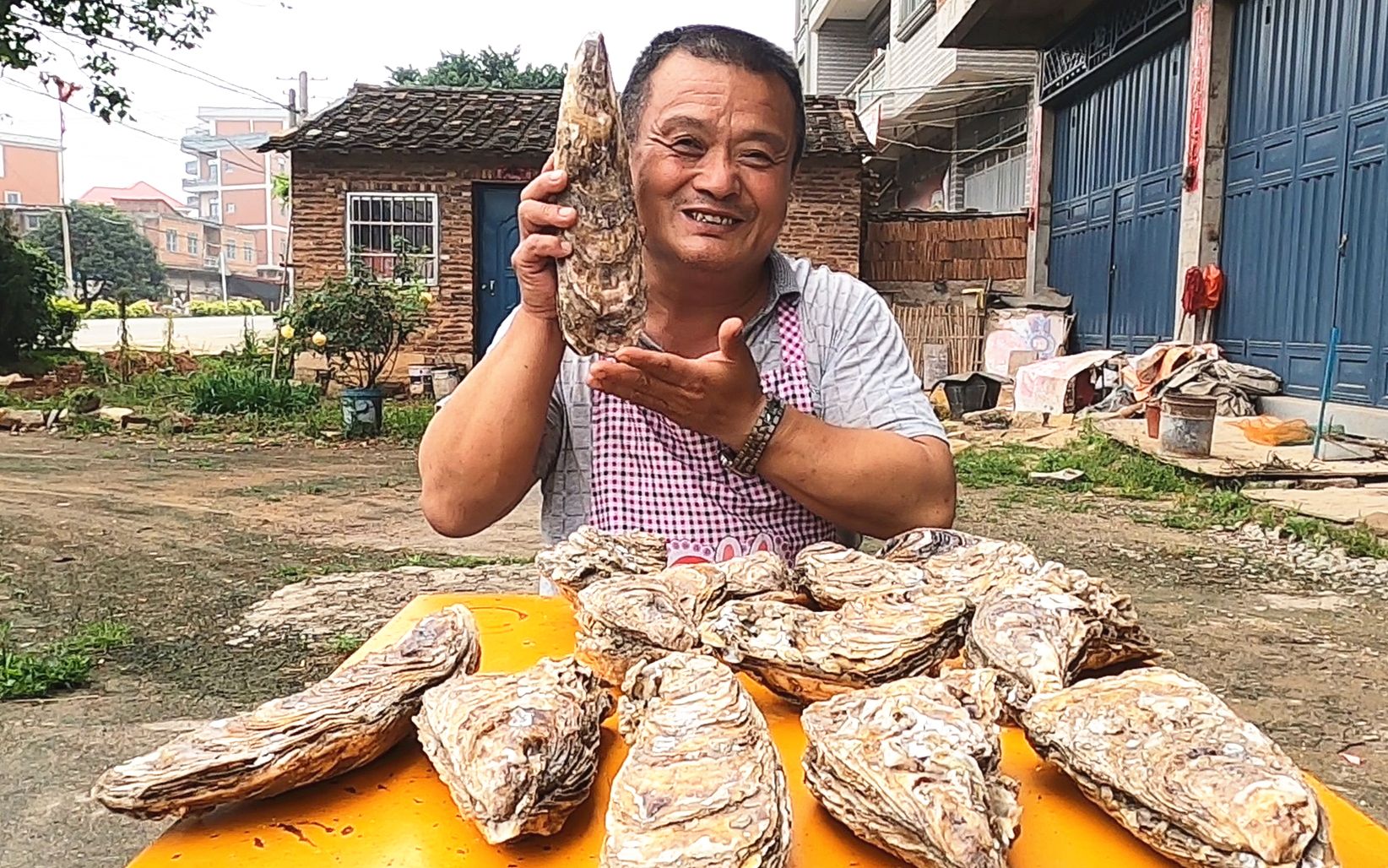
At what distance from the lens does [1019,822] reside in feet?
3.38

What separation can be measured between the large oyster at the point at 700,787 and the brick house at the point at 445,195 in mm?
12394

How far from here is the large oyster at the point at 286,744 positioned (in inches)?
40.7

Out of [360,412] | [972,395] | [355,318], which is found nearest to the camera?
[360,412]

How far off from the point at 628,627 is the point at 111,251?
2568 inches

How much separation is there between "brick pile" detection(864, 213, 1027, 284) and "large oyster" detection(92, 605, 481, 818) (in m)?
13.7

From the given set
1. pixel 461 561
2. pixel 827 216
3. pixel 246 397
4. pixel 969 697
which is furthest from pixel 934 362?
pixel 969 697

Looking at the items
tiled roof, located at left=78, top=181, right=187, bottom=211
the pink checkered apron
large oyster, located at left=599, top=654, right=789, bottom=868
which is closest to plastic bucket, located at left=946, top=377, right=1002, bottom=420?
the pink checkered apron

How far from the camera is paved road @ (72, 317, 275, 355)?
20016 millimetres

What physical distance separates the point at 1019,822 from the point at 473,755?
524 mm

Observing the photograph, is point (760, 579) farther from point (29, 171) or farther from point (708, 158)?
point (29, 171)

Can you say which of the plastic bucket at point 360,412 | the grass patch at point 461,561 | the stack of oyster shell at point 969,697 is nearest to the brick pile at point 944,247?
the plastic bucket at point 360,412

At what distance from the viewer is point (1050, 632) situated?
1.23 metres

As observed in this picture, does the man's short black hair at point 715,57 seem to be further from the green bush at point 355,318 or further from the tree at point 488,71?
the tree at point 488,71

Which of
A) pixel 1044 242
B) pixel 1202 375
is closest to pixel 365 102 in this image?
pixel 1044 242
